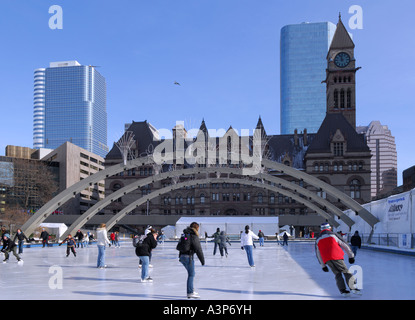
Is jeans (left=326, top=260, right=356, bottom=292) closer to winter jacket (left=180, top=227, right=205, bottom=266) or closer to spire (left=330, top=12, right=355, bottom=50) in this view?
winter jacket (left=180, top=227, right=205, bottom=266)

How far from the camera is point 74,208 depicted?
10362cm

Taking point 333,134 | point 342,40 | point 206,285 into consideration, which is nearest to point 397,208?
point 206,285

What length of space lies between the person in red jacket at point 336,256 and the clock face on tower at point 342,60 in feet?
295

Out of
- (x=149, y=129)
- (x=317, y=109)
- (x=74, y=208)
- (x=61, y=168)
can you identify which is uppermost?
(x=317, y=109)

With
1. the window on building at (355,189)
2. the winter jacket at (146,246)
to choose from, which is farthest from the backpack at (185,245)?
the window on building at (355,189)

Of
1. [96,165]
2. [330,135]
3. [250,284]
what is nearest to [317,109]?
[96,165]

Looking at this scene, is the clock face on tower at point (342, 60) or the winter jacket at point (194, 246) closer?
the winter jacket at point (194, 246)

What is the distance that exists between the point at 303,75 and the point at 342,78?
104m

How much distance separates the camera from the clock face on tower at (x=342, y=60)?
94250 millimetres

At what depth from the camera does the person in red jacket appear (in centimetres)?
971

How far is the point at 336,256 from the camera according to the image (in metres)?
9.77

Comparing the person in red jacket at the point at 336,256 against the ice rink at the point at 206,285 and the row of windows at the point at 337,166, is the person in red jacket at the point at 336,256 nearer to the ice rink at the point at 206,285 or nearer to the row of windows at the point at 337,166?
the ice rink at the point at 206,285
